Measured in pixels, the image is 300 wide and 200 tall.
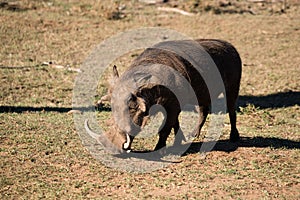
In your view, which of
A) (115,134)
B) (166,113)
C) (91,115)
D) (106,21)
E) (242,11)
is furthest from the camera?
(242,11)

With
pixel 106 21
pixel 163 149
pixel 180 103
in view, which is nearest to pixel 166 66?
pixel 180 103

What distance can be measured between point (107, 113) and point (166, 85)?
8.74 feet

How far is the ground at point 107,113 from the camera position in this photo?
19.1ft

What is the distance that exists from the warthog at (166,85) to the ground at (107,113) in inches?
20.4

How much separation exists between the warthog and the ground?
517 millimetres

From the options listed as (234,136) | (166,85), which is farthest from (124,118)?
(234,136)

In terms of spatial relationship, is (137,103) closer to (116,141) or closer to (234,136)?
(116,141)

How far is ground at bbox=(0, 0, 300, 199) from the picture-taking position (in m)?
5.84

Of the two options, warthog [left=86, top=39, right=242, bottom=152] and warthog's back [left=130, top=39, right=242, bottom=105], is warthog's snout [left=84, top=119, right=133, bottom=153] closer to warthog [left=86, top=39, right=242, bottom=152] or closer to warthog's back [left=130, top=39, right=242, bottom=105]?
warthog [left=86, top=39, right=242, bottom=152]

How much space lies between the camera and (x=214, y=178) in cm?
601

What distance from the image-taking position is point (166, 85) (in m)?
6.36

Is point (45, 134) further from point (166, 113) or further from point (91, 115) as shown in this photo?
point (166, 113)

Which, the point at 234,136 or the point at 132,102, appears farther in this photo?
the point at 234,136

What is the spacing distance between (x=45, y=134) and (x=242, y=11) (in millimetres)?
10958
